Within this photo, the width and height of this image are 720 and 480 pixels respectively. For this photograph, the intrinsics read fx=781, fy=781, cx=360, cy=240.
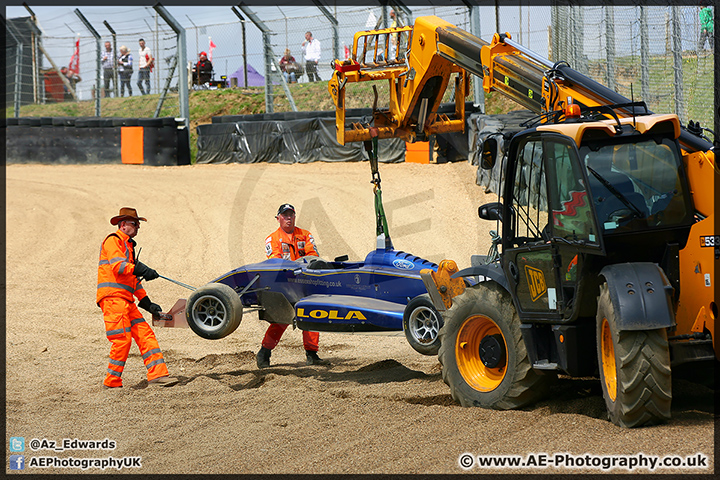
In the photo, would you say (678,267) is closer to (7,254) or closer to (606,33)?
(606,33)

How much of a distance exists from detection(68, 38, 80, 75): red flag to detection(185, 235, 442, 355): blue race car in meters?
17.4

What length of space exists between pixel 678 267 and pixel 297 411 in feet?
10.6

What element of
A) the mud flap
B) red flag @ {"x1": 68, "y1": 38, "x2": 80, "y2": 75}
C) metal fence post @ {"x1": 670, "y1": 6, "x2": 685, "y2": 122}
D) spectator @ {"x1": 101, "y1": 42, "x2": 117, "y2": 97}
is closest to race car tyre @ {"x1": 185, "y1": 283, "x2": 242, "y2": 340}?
the mud flap

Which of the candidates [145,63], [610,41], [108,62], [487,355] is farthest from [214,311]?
[108,62]

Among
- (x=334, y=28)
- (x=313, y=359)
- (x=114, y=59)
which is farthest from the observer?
Result: (x=114, y=59)

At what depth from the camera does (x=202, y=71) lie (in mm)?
26031

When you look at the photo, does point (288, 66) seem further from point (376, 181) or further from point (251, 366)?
point (251, 366)

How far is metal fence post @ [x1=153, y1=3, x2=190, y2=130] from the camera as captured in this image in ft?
69.8

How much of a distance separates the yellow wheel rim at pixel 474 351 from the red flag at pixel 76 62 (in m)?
20.6

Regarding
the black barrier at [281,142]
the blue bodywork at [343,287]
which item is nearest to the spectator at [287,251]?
the blue bodywork at [343,287]

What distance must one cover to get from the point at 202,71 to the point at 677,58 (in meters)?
18.4

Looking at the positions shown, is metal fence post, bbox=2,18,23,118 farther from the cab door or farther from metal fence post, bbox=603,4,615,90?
the cab door

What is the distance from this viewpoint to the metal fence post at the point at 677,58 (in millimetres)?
10398

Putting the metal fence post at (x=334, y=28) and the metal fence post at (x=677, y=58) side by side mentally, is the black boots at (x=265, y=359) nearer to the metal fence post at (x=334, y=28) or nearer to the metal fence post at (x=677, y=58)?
the metal fence post at (x=677, y=58)
